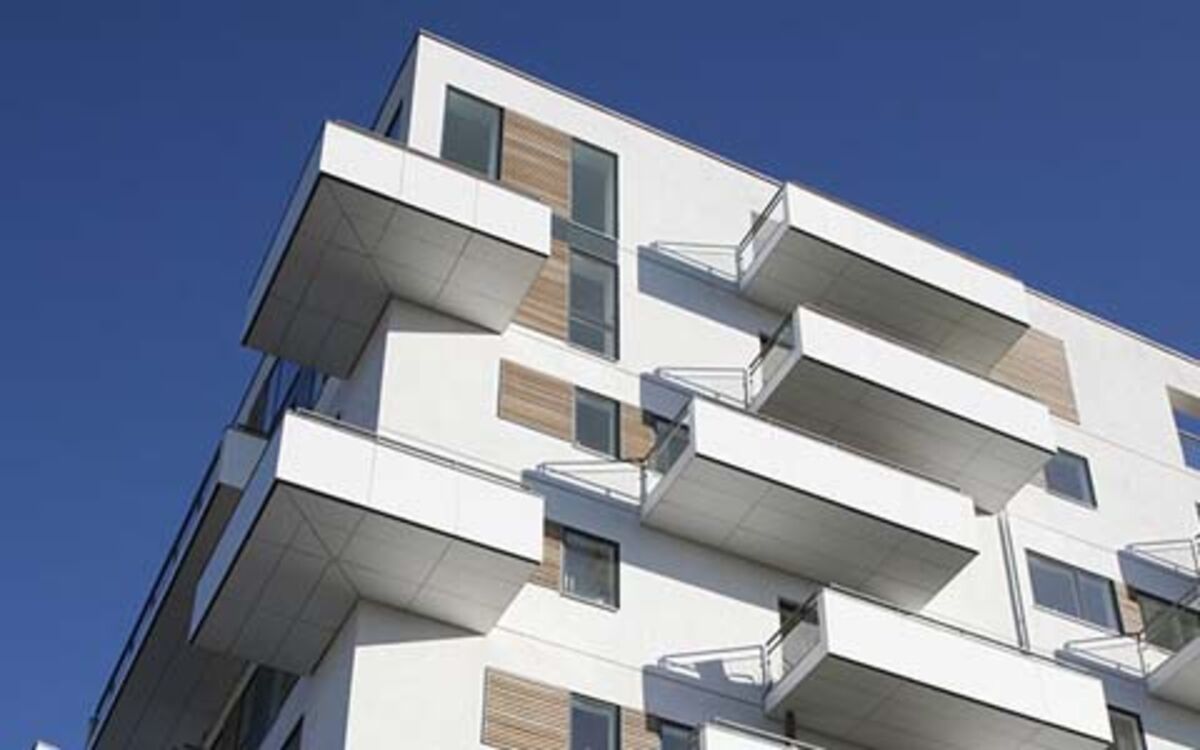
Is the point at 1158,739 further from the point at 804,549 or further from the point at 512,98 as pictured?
the point at 512,98

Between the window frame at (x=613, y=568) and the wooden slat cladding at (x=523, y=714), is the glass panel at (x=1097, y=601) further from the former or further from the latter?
the wooden slat cladding at (x=523, y=714)

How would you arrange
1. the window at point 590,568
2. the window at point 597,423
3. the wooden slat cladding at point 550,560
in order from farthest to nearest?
the window at point 597,423 < the window at point 590,568 < the wooden slat cladding at point 550,560

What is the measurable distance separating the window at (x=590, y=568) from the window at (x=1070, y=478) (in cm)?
1022

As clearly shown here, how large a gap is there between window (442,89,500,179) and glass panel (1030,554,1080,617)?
38.7ft

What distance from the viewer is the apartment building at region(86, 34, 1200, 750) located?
25.7m

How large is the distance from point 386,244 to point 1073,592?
45.5ft

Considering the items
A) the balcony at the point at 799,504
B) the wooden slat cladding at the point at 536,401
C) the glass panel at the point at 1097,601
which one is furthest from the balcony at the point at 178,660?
the glass panel at the point at 1097,601

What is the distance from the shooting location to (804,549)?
29812 mm

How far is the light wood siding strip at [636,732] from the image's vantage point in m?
26.4

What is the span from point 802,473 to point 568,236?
20.7 feet

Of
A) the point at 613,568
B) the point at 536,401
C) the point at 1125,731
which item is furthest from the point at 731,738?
the point at 1125,731

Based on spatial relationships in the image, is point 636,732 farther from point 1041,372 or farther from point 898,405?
point 1041,372

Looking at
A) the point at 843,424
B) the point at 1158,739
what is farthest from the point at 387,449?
the point at 1158,739

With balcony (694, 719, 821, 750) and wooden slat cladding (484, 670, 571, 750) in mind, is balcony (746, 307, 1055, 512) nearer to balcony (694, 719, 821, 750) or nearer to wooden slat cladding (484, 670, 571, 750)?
balcony (694, 719, 821, 750)
